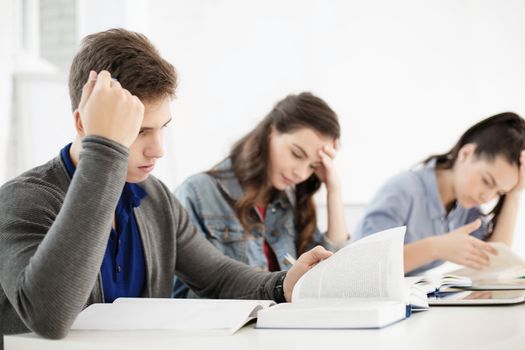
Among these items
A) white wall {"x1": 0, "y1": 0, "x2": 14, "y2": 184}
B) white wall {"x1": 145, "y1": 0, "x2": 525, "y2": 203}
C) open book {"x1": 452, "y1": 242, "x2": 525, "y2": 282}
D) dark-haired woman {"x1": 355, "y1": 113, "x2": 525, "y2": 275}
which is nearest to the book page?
open book {"x1": 452, "y1": 242, "x2": 525, "y2": 282}

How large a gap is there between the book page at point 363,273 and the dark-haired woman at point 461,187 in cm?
124

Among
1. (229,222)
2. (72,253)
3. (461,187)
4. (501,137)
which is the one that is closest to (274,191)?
(229,222)

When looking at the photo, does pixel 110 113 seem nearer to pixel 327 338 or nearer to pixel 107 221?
pixel 107 221

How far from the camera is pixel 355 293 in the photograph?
45.2 inches

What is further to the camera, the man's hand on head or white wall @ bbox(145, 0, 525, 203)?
white wall @ bbox(145, 0, 525, 203)

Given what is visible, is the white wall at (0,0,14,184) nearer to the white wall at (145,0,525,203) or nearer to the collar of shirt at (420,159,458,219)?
the white wall at (145,0,525,203)

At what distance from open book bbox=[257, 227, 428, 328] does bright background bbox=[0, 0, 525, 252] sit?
104 inches

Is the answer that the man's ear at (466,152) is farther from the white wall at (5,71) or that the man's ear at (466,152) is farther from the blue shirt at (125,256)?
the white wall at (5,71)

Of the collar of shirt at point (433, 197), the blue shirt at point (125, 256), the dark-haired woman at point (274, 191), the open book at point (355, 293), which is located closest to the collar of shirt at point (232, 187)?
the dark-haired woman at point (274, 191)

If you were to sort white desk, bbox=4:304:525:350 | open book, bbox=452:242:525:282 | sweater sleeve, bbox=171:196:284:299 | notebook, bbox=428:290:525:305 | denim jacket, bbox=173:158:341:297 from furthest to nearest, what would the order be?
denim jacket, bbox=173:158:341:297 → open book, bbox=452:242:525:282 → sweater sleeve, bbox=171:196:284:299 → notebook, bbox=428:290:525:305 → white desk, bbox=4:304:525:350

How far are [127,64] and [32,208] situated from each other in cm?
29

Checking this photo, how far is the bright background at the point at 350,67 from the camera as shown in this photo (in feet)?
12.6

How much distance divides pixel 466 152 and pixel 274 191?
0.71 m

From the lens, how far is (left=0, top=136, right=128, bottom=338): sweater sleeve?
98 centimetres
